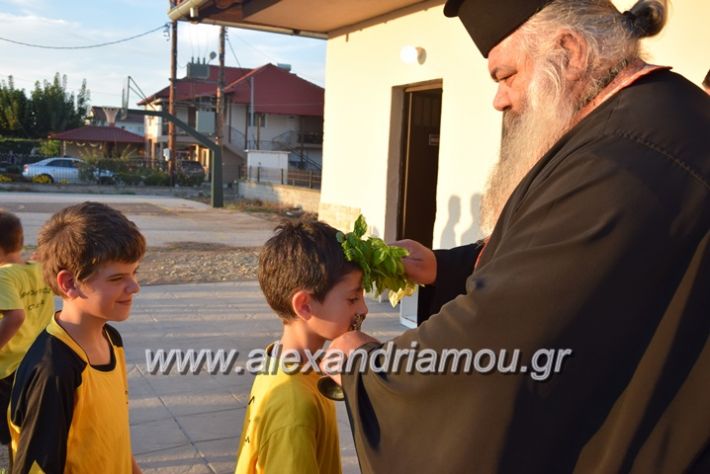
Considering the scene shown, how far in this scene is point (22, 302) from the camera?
135 inches

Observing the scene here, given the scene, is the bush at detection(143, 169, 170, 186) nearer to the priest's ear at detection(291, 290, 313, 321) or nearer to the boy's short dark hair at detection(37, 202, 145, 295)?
the boy's short dark hair at detection(37, 202, 145, 295)

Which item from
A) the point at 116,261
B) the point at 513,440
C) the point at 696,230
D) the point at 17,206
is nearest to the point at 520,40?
the point at 696,230

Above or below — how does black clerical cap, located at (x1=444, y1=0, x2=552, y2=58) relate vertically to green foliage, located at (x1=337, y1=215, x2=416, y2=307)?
above

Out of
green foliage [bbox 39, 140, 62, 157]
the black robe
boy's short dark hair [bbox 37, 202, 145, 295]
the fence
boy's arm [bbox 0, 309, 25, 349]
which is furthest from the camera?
green foliage [bbox 39, 140, 62, 157]

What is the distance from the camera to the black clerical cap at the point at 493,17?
192cm

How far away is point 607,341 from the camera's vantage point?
136 cm

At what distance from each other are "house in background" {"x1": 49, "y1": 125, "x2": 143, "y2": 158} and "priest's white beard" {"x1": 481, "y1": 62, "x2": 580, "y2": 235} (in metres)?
43.9

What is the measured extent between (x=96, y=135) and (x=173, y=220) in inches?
1391

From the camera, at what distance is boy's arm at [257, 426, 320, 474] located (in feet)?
6.20

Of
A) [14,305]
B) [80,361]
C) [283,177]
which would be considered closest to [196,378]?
[14,305]

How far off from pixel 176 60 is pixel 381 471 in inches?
1336

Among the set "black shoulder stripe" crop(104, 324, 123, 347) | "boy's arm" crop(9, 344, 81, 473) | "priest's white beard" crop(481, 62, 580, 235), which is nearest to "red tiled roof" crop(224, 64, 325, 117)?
"black shoulder stripe" crop(104, 324, 123, 347)

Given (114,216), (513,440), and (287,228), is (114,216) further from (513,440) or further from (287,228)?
(513,440)

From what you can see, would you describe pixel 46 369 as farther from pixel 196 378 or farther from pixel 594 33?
pixel 196 378
